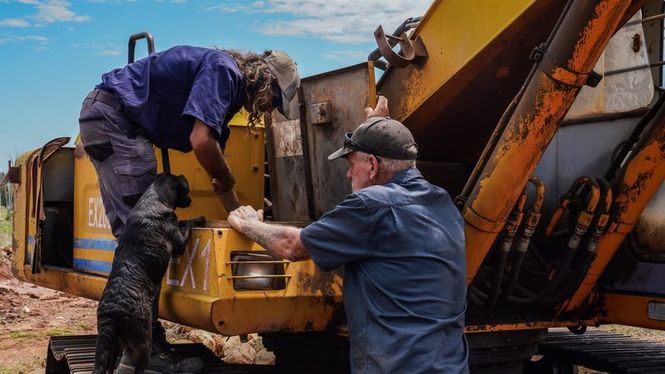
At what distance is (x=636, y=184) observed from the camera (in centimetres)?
375

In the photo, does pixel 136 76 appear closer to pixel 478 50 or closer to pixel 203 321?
pixel 203 321

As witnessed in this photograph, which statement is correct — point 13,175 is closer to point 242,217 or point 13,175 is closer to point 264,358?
point 264,358

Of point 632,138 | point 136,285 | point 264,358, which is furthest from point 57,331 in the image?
point 632,138

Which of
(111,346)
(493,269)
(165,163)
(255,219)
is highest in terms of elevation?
(165,163)

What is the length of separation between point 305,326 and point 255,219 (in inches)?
20.9

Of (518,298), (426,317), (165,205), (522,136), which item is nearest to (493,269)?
(518,298)

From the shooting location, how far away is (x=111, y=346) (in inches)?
142

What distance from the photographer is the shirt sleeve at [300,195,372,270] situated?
2.75m

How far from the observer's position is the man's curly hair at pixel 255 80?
4.09 metres

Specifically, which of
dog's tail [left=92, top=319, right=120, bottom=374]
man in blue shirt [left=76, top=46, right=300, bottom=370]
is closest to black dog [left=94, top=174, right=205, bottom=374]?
dog's tail [left=92, top=319, right=120, bottom=374]

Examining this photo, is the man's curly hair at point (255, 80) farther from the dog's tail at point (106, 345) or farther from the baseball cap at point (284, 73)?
the dog's tail at point (106, 345)

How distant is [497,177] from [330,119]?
3.35 feet

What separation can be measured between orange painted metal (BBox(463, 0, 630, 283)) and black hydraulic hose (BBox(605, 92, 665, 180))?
2.01ft

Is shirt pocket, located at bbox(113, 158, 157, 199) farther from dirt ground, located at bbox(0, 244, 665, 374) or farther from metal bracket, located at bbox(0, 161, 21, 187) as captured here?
metal bracket, located at bbox(0, 161, 21, 187)
